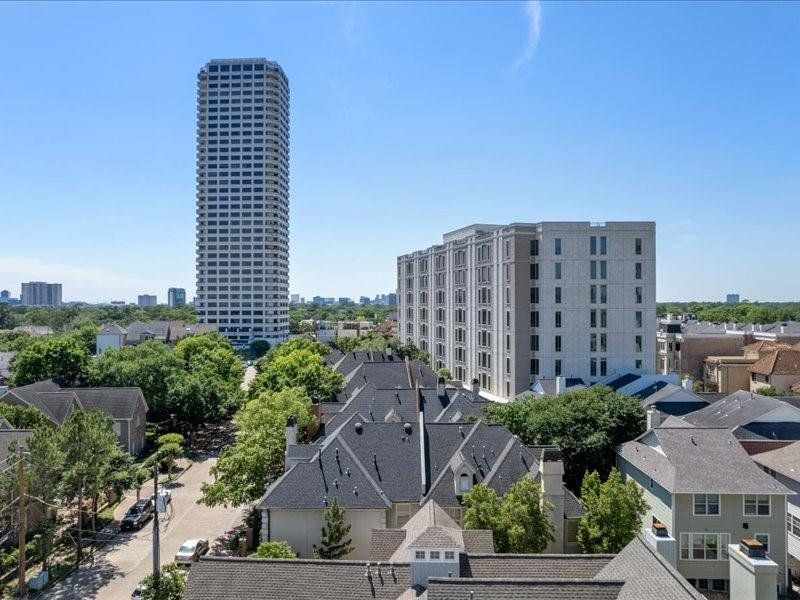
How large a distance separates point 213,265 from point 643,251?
119900mm

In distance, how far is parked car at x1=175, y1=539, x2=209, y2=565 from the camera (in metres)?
29.6

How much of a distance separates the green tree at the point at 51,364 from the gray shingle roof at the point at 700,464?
199ft

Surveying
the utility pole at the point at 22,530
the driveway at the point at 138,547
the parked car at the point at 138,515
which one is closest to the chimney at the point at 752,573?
the driveway at the point at 138,547

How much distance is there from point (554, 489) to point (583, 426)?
44.6 ft

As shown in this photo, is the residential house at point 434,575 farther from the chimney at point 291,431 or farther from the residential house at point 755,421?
the residential house at point 755,421

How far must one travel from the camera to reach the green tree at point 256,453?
105ft

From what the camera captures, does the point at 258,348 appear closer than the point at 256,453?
No

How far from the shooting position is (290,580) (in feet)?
60.6

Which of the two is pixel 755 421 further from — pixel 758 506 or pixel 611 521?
pixel 611 521

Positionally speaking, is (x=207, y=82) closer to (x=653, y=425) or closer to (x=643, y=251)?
(x=643, y=251)

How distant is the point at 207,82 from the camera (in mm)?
154875

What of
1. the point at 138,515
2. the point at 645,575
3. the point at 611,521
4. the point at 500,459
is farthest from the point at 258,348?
the point at 645,575

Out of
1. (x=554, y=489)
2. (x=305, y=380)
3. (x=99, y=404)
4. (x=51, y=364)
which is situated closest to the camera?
(x=554, y=489)

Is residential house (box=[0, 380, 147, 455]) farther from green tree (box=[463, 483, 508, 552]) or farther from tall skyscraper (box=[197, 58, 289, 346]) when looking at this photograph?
tall skyscraper (box=[197, 58, 289, 346])
